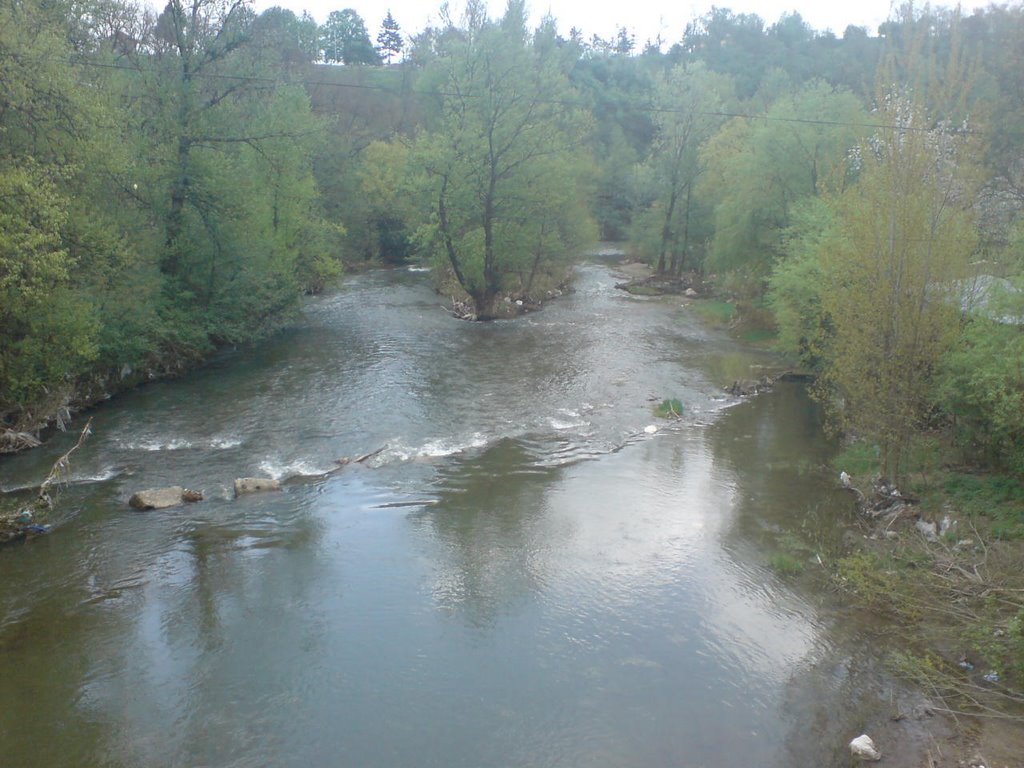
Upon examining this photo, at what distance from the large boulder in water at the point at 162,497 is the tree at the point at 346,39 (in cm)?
8417

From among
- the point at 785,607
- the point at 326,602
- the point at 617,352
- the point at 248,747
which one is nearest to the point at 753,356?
the point at 617,352

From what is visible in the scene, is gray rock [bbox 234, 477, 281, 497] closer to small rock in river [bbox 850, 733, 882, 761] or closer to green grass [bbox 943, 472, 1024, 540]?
small rock in river [bbox 850, 733, 882, 761]

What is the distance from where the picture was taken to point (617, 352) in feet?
95.6

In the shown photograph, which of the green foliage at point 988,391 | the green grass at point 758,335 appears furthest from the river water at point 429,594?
the green grass at point 758,335

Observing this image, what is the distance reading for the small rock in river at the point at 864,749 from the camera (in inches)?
326

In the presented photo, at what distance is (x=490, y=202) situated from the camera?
36469mm

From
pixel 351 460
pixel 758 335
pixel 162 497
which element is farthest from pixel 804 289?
pixel 162 497

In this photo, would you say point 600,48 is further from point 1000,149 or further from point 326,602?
point 326,602

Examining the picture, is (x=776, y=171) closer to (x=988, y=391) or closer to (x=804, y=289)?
(x=804, y=289)

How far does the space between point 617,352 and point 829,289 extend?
43.1 ft

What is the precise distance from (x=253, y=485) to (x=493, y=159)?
79.8 feet

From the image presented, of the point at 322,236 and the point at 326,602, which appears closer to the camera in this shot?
the point at 326,602

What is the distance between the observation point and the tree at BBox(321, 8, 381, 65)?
293 feet

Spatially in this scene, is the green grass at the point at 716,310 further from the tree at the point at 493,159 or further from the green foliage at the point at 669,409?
the green foliage at the point at 669,409
